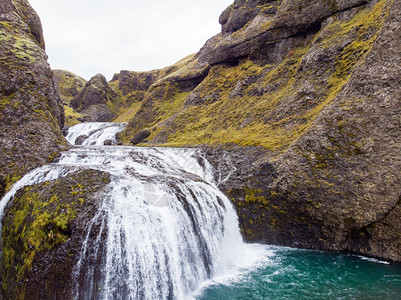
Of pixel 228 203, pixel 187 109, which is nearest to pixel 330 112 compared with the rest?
pixel 228 203

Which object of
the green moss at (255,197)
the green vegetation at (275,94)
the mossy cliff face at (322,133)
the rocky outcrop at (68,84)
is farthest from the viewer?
the rocky outcrop at (68,84)

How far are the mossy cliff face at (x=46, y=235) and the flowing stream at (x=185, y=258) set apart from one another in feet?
1.52

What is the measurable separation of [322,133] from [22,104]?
21368mm

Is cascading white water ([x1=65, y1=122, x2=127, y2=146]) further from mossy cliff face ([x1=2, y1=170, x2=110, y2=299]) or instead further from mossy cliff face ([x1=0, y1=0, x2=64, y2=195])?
mossy cliff face ([x1=2, y1=170, x2=110, y2=299])

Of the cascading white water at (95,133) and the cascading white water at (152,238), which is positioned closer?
the cascading white water at (152,238)

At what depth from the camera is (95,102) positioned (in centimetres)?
7606

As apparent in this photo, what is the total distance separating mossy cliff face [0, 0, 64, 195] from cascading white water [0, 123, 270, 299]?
1.46 meters

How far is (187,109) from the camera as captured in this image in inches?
1438

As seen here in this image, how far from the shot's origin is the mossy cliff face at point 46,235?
768 centimetres

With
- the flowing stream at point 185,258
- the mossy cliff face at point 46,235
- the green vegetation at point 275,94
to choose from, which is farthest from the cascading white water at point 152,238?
the green vegetation at point 275,94

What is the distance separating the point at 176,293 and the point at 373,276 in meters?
9.34

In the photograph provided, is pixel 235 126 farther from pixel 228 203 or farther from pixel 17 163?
pixel 17 163

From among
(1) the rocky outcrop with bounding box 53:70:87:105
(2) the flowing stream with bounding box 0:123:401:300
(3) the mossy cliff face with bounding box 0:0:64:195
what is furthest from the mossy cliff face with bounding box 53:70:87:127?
(2) the flowing stream with bounding box 0:123:401:300

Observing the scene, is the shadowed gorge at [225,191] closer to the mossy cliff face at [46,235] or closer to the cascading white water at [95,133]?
the mossy cliff face at [46,235]
